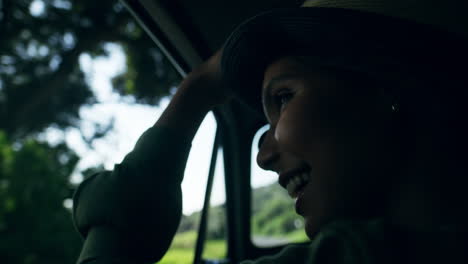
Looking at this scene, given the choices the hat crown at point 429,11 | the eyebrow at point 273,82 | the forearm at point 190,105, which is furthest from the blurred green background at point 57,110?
the hat crown at point 429,11

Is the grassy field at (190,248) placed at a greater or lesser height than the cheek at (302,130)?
lesser

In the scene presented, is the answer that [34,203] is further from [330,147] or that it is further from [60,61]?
[330,147]

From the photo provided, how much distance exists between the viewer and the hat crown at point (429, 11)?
1.02 metres

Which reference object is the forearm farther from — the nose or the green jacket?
the nose

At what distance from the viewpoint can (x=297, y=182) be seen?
108cm

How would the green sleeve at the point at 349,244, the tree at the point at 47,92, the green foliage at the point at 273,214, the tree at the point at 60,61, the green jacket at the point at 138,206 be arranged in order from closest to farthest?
1. the green sleeve at the point at 349,244
2. the green jacket at the point at 138,206
3. the green foliage at the point at 273,214
4. the tree at the point at 47,92
5. the tree at the point at 60,61

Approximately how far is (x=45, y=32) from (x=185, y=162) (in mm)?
11881

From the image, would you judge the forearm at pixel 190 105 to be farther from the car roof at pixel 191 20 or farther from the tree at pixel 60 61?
the tree at pixel 60 61

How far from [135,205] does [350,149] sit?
76 cm

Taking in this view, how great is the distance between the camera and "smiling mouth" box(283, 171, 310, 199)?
1.05 meters

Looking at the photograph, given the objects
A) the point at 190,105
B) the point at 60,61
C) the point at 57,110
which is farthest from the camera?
Result: the point at 57,110

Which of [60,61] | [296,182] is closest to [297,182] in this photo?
[296,182]

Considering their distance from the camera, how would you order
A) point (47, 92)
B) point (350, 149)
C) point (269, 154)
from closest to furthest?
1. point (350, 149)
2. point (269, 154)
3. point (47, 92)

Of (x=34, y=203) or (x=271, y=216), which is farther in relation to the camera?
(x=34, y=203)
